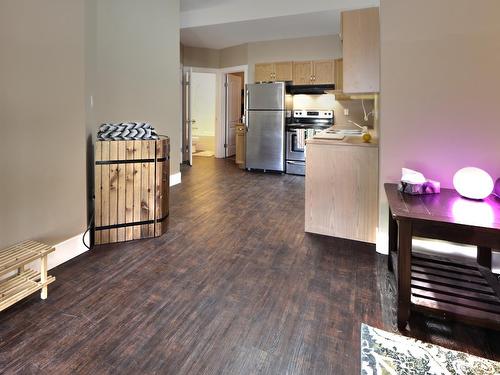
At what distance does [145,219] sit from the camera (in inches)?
124

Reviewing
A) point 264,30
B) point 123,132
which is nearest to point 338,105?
point 264,30

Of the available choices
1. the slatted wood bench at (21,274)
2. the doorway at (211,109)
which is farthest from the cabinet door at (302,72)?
the slatted wood bench at (21,274)

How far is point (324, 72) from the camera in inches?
260

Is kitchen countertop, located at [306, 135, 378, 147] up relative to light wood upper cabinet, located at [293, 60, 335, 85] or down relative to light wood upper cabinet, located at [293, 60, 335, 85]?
down

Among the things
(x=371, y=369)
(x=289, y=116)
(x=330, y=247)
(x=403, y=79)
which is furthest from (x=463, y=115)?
(x=289, y=116)

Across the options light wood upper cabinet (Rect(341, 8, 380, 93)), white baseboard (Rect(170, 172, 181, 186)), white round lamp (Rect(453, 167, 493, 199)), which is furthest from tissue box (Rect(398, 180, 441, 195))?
white baseboard (Rect(170, 172, 181, 186))

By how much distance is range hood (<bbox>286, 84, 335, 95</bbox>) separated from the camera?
657 cm

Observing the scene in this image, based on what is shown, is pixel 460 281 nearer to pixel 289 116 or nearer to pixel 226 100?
pixel 289 116

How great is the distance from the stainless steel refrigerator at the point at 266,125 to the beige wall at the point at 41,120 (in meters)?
4.32

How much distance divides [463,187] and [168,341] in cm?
189

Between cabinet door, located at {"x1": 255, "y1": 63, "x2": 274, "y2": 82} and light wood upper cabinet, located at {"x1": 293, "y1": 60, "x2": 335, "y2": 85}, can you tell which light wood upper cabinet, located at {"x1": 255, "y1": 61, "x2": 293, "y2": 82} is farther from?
light wood upper cabinet, located at {"x1": 293, "y1": 60, "x2": 335, "y2": 85}

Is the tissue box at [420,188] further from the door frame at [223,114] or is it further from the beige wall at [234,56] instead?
the beige wall at [234,56]

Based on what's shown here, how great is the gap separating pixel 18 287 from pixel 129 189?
3.96ft

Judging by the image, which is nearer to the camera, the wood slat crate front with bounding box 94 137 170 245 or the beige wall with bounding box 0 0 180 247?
the beige wall with bounding box 0 0 180 247
